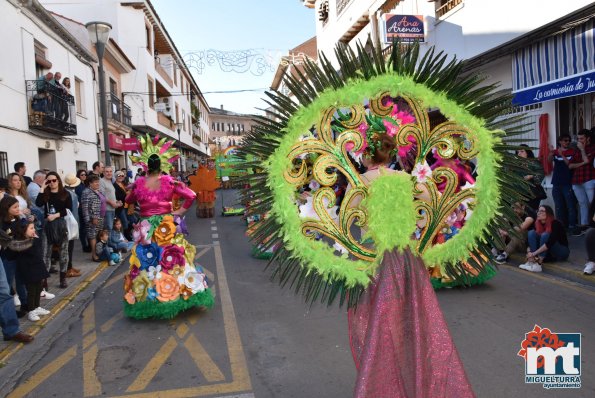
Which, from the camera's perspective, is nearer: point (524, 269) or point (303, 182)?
point (303, 182)

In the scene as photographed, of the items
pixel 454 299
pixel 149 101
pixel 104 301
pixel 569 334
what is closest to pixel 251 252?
pixel 104 301

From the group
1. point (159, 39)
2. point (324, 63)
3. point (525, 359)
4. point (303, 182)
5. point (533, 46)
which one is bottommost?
point (525, 359)

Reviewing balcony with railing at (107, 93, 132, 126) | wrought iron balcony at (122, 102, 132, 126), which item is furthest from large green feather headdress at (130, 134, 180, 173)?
wrought iron balcony at (122, 102, 132, 126)

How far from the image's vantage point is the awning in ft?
29.5

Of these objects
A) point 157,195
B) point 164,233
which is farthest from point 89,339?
point 157,195

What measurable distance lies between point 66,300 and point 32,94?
28.8ft

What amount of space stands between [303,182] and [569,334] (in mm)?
3317

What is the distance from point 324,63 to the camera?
2.72 m

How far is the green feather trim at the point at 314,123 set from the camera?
2.66 m

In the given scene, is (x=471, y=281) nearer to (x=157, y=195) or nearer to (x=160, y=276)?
(x=160, y=276)

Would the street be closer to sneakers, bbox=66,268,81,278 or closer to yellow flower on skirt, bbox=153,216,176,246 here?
yellow flower on skirt, bbox=153,216,176,246

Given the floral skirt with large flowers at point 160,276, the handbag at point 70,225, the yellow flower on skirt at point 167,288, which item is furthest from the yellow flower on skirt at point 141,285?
the handbag at point 70,225

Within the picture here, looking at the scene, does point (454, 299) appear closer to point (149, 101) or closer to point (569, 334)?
point (569, 334)

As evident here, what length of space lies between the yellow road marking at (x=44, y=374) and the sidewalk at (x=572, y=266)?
6.17 m
